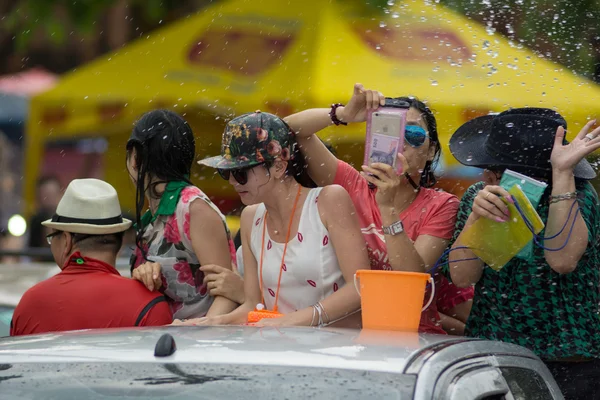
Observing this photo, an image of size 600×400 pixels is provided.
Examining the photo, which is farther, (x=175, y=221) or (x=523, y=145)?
(x=175, y=221)

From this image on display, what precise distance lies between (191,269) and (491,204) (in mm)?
1353

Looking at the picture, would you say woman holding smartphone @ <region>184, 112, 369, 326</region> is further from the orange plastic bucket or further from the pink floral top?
the orange plastic bucket

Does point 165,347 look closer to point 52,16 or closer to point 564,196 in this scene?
point 564,196

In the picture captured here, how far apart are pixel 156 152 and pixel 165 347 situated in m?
1.77

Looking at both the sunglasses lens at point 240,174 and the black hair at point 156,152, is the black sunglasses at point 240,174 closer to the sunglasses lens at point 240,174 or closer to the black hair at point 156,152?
the sunglasses lens at point 240,174

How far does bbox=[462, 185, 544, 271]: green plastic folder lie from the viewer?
3570 mm

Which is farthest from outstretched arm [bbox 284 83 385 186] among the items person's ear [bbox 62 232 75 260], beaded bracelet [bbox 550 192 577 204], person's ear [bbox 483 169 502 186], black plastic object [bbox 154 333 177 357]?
black plastic object [bbox 154 333 177 357]

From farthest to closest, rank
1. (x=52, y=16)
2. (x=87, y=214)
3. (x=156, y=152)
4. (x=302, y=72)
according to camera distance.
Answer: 1. (x=52, y=16)
2. (x=302, y=72)
3. (x=156, y=152)
4. (x=87, y=214)

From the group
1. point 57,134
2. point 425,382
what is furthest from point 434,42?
point 425,382

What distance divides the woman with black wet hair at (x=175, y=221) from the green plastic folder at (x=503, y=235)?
1.04 meters

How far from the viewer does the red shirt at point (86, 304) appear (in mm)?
3957

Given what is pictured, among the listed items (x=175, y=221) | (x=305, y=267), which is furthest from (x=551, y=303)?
(x=175, y=221)

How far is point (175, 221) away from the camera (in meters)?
4.42

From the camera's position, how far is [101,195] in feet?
14.7
